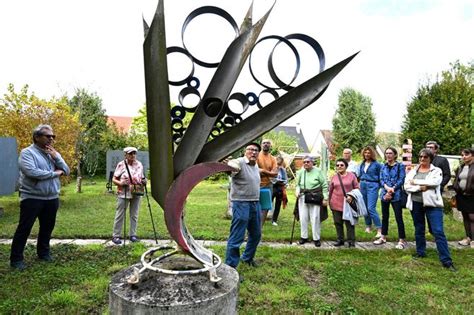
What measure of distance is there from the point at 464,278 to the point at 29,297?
17.7 feet

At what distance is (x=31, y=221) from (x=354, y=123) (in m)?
30.5

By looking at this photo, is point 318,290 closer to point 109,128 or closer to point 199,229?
point 199,229

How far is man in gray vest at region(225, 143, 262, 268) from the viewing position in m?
4.38

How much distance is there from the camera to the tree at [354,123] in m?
31.8

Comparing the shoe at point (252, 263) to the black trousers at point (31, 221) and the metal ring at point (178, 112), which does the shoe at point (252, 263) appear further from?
the metal ring at point (178, 112)

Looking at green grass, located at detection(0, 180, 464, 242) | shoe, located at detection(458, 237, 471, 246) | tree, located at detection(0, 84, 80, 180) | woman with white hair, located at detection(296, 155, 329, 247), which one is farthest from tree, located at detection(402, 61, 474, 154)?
tree, located at detection(0, 84, 80, 180)

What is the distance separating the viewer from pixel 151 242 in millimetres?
6402

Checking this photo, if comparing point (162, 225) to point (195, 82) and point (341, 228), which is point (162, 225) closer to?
point (341, 228)

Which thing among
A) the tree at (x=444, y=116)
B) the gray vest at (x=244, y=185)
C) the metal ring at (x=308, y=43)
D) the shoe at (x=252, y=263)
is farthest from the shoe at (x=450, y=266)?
the tree at (x=444, y=116)

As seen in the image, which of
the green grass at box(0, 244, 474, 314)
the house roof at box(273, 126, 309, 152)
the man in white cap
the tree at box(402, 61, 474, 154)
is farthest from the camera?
the house roof at box(273, 126, 309, 152)

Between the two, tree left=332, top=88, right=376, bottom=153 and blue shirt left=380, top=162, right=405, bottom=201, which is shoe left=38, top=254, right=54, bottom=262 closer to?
blue shirt left=380, top=162, right=405, bottom=201

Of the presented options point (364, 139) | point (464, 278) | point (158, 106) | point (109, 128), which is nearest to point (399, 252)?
point (464, 278)

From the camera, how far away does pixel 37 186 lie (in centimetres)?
455

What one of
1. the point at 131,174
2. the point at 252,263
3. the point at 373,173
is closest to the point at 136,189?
the point at 131,174
